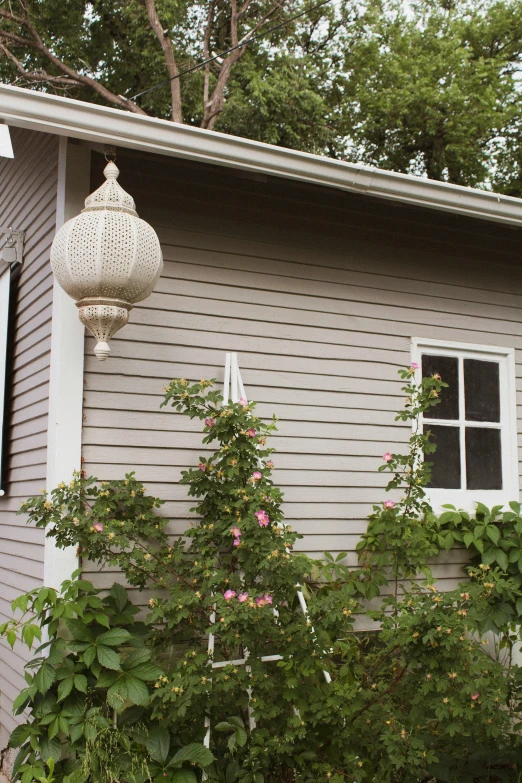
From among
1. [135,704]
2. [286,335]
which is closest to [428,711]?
Result: [135,704]

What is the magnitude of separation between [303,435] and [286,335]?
21.6 inches

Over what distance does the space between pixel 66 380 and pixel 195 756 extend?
1710 mm

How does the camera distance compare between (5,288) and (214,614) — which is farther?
(5,288)

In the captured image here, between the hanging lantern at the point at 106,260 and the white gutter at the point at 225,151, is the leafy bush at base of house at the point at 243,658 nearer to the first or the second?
the hanging lantern at the point at 106,260

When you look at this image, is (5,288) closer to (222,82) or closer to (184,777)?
(184,777)

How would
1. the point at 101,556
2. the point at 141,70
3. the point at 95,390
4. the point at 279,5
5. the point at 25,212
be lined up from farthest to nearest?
1. the point at 141,70
2. the point at 279,5
3. the point at 25,212
4. the point at 95,390
5. the point at 101,556

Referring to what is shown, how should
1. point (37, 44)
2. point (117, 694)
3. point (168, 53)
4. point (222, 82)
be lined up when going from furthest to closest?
point (222, 82) < point (37, 44) < point (168, 53) < point (117, 694)

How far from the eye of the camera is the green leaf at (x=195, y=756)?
10.3ft

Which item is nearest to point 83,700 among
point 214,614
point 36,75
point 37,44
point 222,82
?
point 214,614

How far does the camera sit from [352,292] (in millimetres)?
4449

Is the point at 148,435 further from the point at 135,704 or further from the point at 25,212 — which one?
the point at 25,212

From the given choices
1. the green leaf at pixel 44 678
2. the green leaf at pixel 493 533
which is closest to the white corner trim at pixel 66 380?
the green leaf at pixel 44 678

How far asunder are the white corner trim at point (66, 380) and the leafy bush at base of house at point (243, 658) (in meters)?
0.13

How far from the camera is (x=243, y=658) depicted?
350 centimetres
